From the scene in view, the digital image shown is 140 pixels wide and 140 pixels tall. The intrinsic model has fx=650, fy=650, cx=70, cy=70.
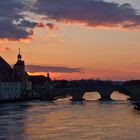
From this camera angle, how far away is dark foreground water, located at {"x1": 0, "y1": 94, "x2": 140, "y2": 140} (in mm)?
39656

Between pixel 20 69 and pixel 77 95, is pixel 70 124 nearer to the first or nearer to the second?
pixel 77 95

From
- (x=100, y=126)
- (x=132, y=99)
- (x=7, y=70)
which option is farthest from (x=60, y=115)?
(x=7, y=70)

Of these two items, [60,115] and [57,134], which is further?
[60,115]

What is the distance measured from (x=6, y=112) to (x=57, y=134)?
19349 millimetres

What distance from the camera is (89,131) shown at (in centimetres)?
4212

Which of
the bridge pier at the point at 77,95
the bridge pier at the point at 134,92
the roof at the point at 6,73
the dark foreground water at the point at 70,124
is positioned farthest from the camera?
the roof at the point at 6,73

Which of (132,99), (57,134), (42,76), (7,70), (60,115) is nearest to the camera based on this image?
(57,134)

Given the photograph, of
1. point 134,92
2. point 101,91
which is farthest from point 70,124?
point 134,92

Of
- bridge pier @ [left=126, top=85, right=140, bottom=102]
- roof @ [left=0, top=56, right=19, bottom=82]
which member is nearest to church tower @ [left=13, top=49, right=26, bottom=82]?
roof @ [left=0, top=56, right=19, bottom=82]

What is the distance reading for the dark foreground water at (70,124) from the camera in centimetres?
3966

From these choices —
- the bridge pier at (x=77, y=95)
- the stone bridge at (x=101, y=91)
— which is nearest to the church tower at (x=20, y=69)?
the stone bridge at (x=101, y=91)

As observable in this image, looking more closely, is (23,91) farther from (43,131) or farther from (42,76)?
(43,131)

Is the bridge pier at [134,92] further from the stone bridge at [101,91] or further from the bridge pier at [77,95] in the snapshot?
the bridge pier at [77,95]

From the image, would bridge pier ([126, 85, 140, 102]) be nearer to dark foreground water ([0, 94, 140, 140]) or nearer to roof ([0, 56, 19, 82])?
roof ([0, 56, 19, 82])
